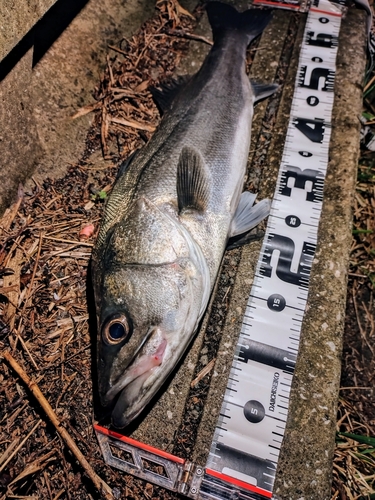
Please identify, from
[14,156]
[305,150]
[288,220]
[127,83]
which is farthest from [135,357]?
[127,83]

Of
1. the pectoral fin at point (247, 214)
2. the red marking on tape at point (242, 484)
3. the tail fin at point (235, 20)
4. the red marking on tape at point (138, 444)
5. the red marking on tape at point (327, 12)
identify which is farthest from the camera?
the red marking on tape at point (327, 12)

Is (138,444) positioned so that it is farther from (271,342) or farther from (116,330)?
(271,342)

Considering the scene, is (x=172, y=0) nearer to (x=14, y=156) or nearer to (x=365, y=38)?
(x=365, y=38)

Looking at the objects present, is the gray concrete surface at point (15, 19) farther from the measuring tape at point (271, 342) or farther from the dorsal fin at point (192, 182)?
the measuring tape at point (271, 342)

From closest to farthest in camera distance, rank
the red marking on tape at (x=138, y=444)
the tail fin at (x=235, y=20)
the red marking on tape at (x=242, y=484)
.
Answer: the red marking on tape at (x=242, y=484) < the red marking on tape at (x=138, y=444) < the tail fin at (x=235, y=20)

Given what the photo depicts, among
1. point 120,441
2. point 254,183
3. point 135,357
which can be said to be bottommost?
point 120,441

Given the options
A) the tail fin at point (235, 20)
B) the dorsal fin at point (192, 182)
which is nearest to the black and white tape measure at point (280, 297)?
the tail fin at point (235, 20)

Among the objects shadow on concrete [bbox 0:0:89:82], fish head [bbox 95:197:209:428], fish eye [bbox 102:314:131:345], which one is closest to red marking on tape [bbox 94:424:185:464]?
fish head [bbox 95:197:209:428]

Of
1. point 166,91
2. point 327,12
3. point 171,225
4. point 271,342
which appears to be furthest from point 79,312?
point 327,12
